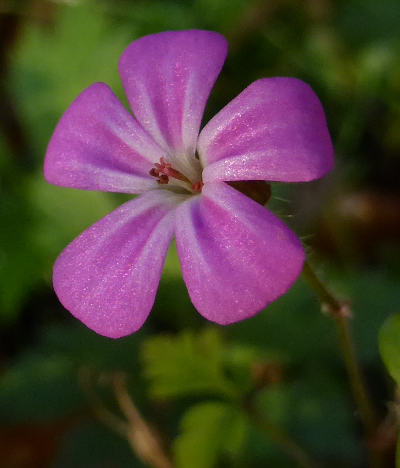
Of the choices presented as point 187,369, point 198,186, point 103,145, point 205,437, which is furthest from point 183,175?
point 205,437

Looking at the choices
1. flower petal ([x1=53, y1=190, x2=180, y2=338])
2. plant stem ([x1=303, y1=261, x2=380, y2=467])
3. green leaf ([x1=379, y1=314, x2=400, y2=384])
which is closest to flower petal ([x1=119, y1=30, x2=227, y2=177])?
flower petal ([x1=53, y1=190, x2=180, y2=338])

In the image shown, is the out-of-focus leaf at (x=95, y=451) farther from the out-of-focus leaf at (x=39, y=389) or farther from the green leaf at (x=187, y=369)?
the green leaf at (x=187, y=369)

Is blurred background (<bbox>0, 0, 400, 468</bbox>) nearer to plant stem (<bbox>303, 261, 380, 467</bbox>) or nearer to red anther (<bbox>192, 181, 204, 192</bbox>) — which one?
plant stem (<bbox>303, 261, 380, 467</bbox>)

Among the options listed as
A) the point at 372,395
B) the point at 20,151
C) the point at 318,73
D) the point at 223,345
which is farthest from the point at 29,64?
the point at 372,395

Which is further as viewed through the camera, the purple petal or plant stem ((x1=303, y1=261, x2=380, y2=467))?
plant stem ((x1=303, y1=261, x2=380, y2=467))

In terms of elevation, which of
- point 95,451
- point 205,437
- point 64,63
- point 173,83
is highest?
point 173,83

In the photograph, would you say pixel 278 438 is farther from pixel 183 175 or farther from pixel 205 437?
pixel 183 175

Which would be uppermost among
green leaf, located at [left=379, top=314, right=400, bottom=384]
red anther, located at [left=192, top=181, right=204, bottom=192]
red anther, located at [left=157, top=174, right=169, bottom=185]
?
red anther, located at [left=157, top=174, right=169, bottom=185]

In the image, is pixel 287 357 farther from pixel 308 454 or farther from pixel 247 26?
pixel 247 26
